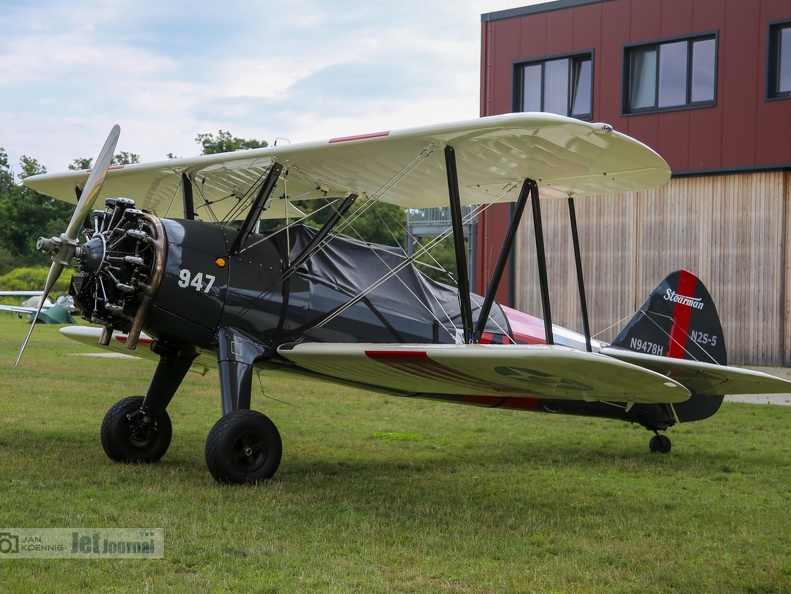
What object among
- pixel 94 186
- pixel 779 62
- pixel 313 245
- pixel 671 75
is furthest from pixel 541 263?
pixel 671 75

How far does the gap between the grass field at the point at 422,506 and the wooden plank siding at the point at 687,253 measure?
21.0 feet

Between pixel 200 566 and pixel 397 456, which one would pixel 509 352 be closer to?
pixel 200 566

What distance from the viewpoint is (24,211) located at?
2060 inches

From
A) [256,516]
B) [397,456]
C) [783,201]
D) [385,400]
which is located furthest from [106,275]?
[783,201]

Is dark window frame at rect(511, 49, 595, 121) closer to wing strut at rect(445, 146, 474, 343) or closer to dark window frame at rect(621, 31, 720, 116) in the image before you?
dark window frame at rect(621, 31, 720, 116)

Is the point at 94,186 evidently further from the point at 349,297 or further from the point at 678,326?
the point at 678,326

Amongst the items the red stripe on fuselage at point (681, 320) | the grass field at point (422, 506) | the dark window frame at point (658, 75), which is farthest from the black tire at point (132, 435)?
the dark window frame at point (658, 75)

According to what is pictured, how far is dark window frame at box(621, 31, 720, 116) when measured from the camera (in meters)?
16.7

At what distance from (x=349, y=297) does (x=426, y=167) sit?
1.44 metres

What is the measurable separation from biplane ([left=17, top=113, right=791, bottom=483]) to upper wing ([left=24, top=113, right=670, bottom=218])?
2 cm

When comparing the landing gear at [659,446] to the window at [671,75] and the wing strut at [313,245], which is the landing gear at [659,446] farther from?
the window at [671,75]

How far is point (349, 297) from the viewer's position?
7.04 metres

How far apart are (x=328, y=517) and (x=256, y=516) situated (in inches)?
17.0

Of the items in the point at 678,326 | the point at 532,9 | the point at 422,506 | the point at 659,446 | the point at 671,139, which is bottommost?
the point at 659,446
